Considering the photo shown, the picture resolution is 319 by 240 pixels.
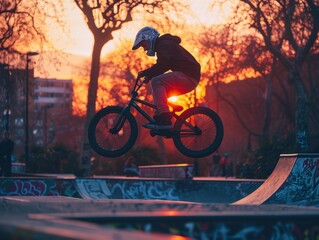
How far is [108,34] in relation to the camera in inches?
1396

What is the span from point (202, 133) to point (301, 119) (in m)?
18.4

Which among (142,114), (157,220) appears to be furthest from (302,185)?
(157,220)

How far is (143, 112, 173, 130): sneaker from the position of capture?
12719 mm

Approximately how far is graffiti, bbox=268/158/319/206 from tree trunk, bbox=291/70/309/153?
481 inches

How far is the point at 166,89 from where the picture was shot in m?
12.6

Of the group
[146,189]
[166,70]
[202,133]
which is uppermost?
[166,70]

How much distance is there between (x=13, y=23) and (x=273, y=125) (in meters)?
41.3

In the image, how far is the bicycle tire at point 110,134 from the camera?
13.2 meters

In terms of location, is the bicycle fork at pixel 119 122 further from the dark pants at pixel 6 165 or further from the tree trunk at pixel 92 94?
the tree trunk at pixel 92 94

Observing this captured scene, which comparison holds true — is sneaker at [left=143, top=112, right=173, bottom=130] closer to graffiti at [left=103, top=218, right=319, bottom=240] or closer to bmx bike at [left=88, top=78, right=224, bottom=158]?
bmx bike at [left=88, top=78, right=224, bottom=158]

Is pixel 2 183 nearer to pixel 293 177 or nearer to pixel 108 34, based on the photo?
pixel 293 177

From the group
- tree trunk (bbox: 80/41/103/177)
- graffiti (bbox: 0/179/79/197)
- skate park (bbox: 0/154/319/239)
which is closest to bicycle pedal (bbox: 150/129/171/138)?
skate park (bbox: 0/154/319/239)

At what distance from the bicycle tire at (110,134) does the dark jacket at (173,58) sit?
112 centimetres

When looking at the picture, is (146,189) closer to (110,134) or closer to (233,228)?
(110,134)
